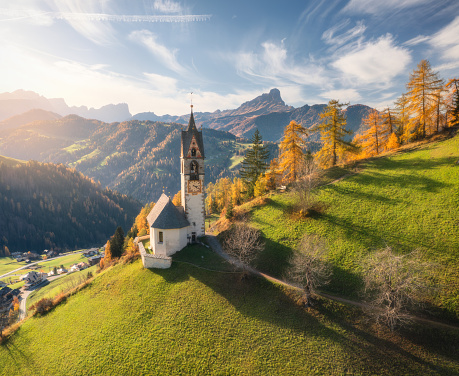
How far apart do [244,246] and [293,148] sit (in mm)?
29322

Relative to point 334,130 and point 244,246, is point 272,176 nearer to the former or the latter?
point 334,130

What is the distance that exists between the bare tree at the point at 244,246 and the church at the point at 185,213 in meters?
7.50

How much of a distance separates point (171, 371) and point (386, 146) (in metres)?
64.9

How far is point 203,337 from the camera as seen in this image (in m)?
23.7

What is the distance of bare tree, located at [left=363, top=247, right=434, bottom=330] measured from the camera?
818 inches

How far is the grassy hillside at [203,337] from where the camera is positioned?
66.0ft

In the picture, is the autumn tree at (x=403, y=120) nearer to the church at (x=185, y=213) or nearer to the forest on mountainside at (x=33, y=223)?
the church at (x=185, y=213)

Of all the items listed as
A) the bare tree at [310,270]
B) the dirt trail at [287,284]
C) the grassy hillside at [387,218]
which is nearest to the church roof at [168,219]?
the dirt trail at [287,284]

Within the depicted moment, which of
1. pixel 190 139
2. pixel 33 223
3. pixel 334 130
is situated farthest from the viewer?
pixel 33 223

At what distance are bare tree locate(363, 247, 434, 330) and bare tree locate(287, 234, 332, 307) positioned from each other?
4842 millimetres

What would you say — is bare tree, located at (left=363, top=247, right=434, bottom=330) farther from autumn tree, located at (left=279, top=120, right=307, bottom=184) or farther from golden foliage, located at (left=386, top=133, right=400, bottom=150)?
golden foliage, located at (left=386, top=133, right=400, bottom=150)

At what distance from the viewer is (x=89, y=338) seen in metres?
26.6

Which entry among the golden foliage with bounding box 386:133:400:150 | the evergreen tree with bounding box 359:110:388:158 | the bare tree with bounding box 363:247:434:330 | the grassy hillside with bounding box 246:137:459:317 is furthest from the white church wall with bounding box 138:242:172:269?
the golden foliage with bounding box 386:133:400:150

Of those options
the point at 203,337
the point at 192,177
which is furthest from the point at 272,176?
the point at 203,337
